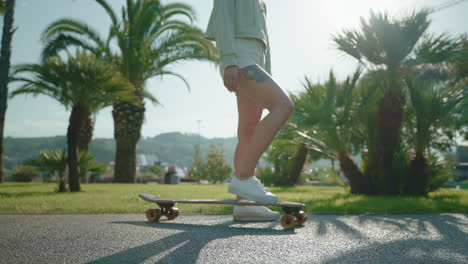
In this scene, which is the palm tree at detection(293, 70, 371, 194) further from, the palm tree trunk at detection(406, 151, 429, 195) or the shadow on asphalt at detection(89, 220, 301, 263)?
the shadow on asphalt at detection(89, 220, 301, 263)

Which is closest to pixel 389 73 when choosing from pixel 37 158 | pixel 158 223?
pixel 158 223

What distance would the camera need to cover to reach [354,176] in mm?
7059

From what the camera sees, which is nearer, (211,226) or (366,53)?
(211,226)

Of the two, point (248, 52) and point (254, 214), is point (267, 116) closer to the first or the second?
point (248, 52)

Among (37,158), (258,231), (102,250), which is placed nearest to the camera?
(102,250)

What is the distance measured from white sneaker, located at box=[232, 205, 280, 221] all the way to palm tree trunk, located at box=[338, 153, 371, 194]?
4566mm

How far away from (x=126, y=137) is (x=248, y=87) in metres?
11.8

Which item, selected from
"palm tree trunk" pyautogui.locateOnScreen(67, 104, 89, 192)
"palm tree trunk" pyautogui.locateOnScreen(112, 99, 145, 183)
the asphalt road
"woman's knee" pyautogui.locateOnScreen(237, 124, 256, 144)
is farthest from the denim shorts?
"palm tree trunk" pyautogui.locateOnScreen(112, 99, 145, 183)

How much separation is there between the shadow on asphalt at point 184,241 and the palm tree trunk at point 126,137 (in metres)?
10.8

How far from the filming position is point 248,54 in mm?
2648

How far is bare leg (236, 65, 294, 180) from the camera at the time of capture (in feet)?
8.16

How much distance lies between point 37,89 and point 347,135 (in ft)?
38.0

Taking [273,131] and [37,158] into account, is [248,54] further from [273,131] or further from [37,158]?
[37,158]

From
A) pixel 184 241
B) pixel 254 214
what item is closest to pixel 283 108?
pixel 254 214
